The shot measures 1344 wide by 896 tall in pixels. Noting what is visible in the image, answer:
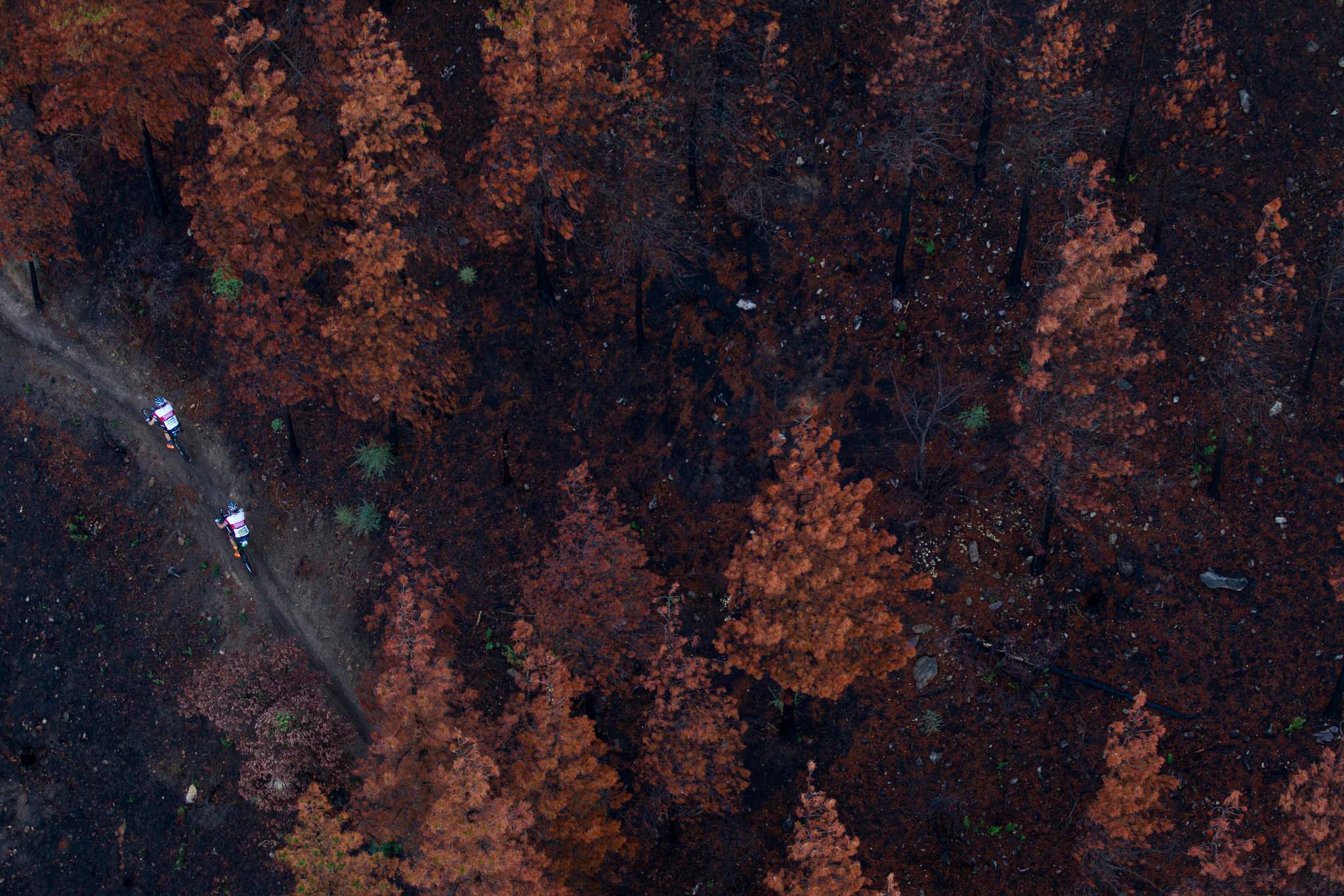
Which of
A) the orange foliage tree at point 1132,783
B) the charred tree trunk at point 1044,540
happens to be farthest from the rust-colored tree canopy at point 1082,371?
the orange foliage tree at point 1132,783

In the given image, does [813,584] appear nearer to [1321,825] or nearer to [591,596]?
[591,596]

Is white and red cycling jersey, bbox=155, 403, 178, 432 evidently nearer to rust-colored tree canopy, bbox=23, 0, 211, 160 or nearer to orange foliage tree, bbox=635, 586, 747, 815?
rust-colored tree canopy, bbox=23, 0, 211, 160

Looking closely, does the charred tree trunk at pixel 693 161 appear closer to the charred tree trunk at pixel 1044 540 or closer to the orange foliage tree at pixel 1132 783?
the charred tree trunk at pixel 1044 540

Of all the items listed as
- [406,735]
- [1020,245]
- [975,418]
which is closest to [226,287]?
[406,735]

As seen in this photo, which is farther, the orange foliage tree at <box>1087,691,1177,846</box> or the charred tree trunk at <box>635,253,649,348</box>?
the charred tree trunk at <box>635,253,649,348</box>

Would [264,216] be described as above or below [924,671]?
above

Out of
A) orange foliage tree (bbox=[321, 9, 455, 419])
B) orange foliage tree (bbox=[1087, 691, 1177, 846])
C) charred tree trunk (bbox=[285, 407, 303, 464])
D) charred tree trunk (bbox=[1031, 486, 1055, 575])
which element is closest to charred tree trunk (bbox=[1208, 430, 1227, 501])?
charred tree trunk (bbox=[1031, 486, 1055, 575])
